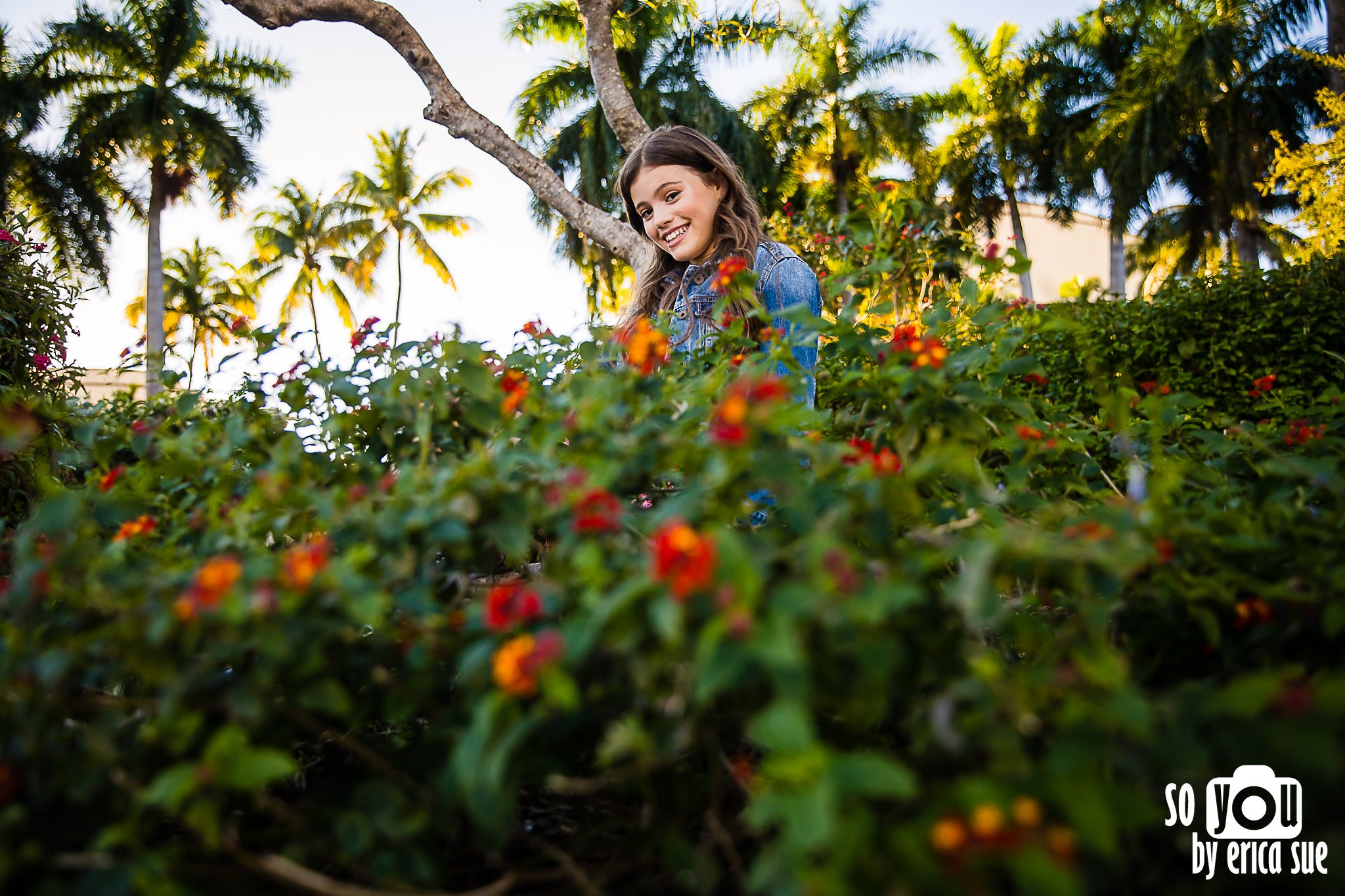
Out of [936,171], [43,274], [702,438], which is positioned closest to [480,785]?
[702,438]

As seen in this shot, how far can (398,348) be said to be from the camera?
1.37 metres

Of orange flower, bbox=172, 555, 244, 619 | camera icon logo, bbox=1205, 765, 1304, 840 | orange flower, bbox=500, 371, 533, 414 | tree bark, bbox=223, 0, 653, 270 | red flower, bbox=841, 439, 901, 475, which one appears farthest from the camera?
tree bark, bbox=223, 0, 653, 270

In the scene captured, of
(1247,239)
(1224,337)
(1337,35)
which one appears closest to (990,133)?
(1247,239)

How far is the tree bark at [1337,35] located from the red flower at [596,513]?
13.7 m

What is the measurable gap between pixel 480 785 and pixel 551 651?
15cm

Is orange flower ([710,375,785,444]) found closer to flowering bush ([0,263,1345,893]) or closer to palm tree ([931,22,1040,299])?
flowering bush ([0,263,1345,893])

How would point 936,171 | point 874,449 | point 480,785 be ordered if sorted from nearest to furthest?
1. point 480,785
2. point 874,449
3. point 936,171

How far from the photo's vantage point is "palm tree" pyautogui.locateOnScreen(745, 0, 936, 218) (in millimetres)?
22000

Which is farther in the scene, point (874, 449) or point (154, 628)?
point (874, 449)

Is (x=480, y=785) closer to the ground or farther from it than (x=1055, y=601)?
closer to the ground

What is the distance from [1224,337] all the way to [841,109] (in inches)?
781

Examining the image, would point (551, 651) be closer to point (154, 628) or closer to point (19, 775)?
point (154, 628)

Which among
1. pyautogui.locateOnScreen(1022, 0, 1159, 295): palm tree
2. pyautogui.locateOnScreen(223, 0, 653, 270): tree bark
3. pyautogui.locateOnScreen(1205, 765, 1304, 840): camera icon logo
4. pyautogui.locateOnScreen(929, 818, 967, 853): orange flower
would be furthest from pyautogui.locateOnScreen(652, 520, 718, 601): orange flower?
pyautogui.locateOnScreen(1022, 0, 1159, 295): palm tree

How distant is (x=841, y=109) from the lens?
2252 cm
